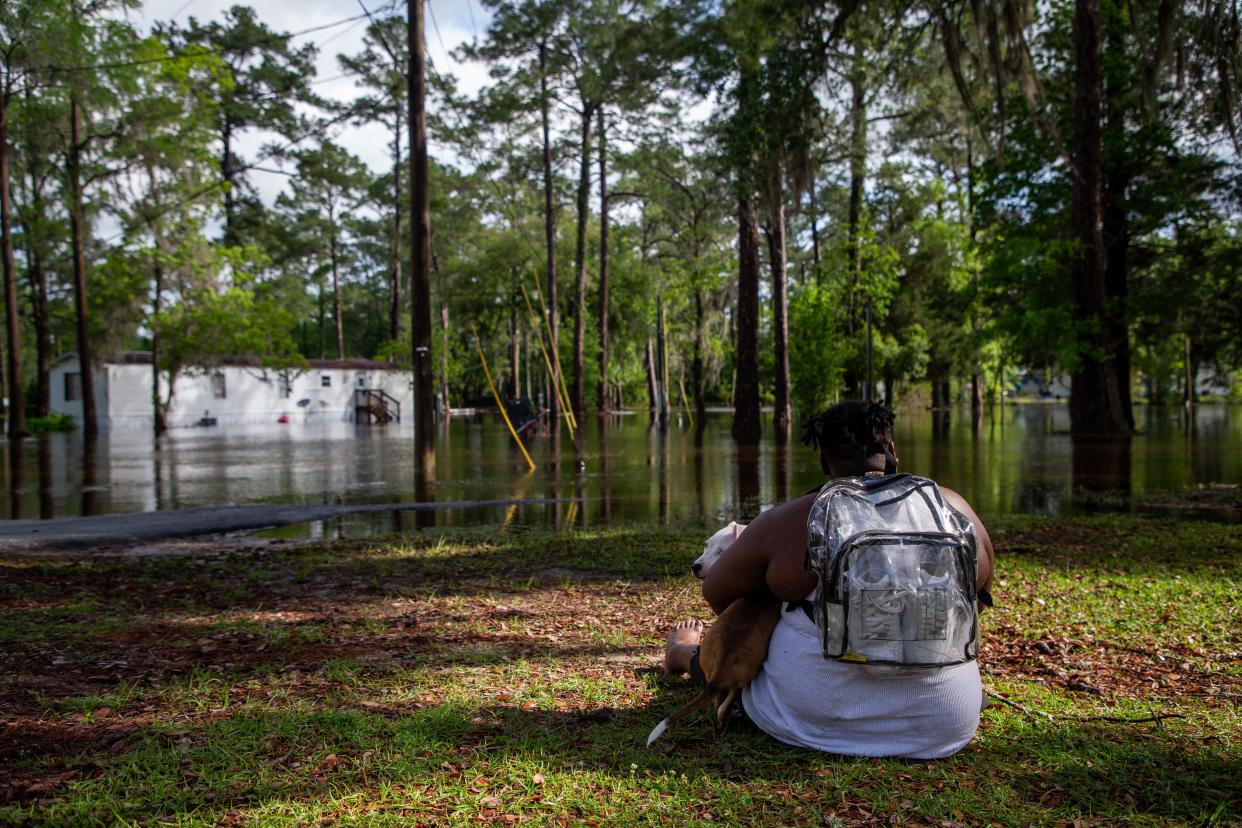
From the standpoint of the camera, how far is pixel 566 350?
160 ft

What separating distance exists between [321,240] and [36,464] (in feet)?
108

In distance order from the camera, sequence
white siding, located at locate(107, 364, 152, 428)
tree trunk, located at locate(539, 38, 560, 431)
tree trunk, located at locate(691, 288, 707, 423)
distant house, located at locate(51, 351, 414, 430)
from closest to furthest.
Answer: tree trunk, located at locate(539, 38, 560, 431)
tree trunk, located at locate(691, 288, 707, 423)
white siding, located at locate(107, 364, 152, 428)
distant house, located at locate(51, 351, 414, 430)

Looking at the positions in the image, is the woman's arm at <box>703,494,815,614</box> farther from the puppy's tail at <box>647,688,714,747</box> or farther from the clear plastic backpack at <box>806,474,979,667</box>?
the puppy's tail at <box>647,688,714,747</box>

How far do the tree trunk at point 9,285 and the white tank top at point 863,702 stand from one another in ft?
95.4

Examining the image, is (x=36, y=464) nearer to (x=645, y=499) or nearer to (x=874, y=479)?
(x=645, y=499)

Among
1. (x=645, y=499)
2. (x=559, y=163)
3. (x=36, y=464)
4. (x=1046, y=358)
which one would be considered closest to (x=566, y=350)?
(x=559, y=163)

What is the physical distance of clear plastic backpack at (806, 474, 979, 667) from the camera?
99.3 inches

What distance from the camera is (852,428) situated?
295 centimetres

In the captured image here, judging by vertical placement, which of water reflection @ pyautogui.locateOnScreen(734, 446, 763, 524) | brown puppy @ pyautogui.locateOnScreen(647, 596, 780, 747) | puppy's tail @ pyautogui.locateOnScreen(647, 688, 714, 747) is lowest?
water reflection @ pyautogui.locateOnScreen(734, 446, 763, 524)

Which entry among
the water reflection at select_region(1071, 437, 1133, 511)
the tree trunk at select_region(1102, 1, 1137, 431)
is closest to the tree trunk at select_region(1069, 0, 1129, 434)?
the water reflection at select_region(1071, 437, 1133, 511)

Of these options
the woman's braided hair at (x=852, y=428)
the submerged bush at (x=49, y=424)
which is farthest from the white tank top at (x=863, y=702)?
the submerged bush at (x=49, y=424)

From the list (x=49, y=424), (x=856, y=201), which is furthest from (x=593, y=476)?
(x=49, y=424)

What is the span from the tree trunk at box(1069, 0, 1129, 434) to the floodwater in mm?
1277

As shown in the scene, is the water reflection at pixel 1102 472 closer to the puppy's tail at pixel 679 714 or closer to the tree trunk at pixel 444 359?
the puppy's tail at pixel 679 714
